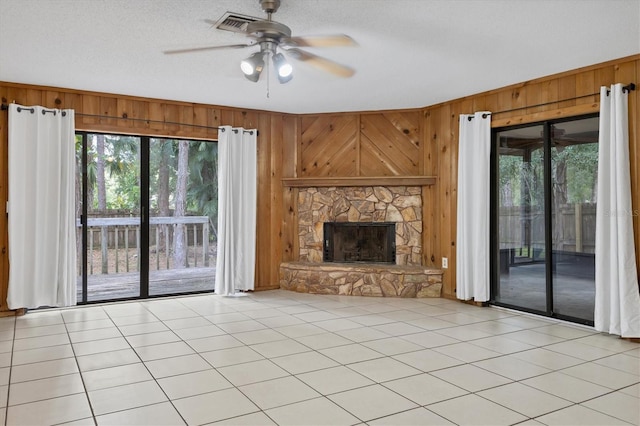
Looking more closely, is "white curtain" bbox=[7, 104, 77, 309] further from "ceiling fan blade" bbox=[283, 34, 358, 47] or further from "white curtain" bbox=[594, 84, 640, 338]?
"white curtain" bbox=[594, 84, 640, 338]

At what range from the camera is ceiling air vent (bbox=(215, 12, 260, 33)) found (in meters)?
2.83

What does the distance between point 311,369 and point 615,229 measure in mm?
2819

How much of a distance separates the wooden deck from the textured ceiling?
96.2 inches

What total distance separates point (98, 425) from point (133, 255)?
13.1ft

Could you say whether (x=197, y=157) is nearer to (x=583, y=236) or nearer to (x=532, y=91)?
(x=532, y=91)

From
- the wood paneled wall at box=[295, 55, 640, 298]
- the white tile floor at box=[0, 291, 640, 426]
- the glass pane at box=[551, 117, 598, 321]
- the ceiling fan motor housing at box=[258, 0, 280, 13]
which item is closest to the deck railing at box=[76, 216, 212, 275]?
the white tile floor at box=[0, 291, 640, 426]

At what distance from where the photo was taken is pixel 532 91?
4.69m

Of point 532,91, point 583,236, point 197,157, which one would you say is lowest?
point 583,236

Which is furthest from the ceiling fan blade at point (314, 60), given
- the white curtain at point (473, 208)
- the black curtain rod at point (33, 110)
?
the black curtain rod at point (33, 110)

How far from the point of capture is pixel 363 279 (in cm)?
581

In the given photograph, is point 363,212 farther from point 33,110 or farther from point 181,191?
point 33,110

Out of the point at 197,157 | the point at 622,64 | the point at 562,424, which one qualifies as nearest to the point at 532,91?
the point at 622,64

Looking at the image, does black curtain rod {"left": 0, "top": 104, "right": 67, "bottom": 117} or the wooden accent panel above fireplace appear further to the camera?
the wooden accent panel above fireplace

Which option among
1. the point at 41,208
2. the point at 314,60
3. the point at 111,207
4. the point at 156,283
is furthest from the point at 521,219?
the point at 41,208
